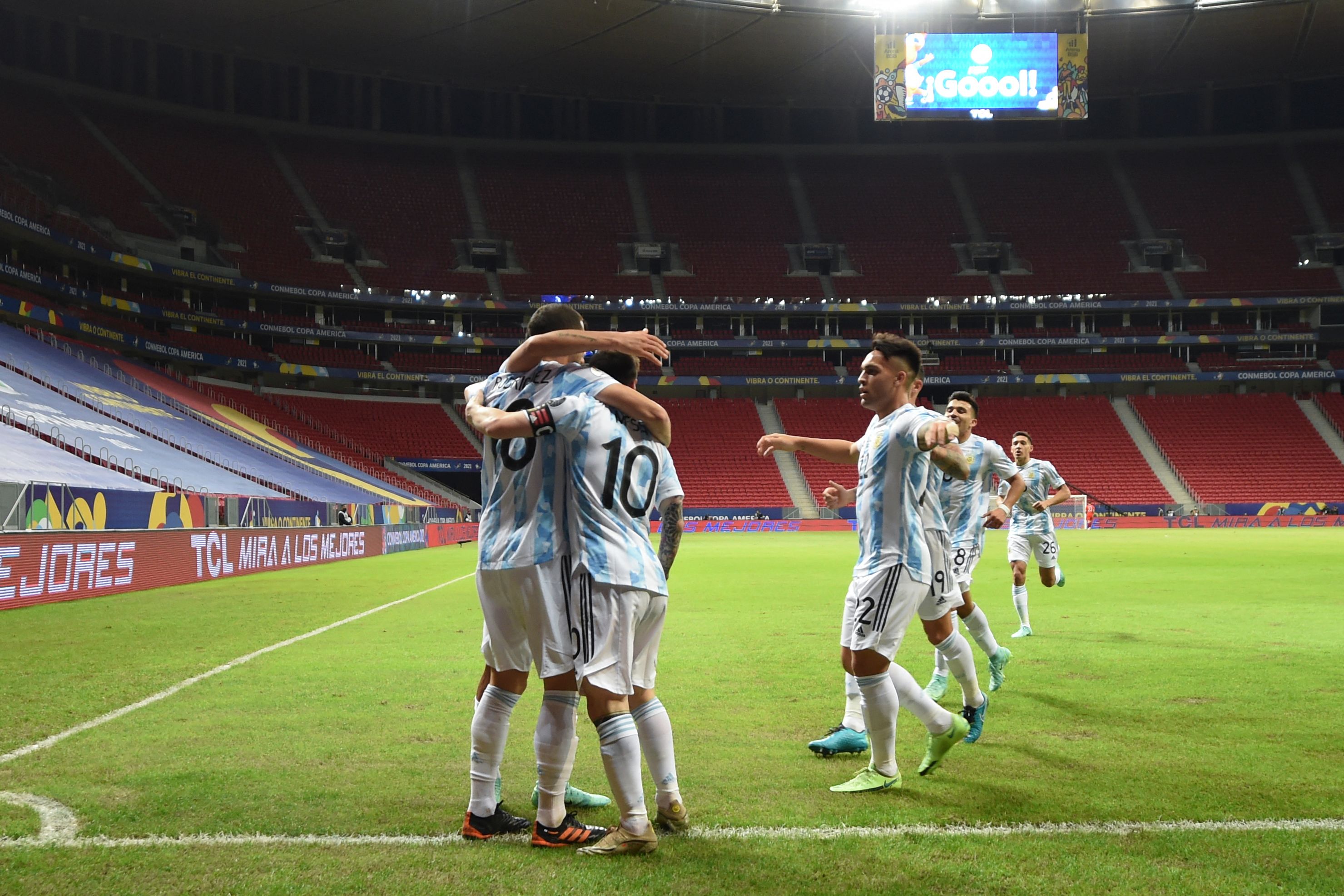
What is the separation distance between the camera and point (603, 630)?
438cm

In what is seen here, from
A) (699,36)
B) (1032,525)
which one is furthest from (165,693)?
(699,36)

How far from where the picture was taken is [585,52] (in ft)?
178

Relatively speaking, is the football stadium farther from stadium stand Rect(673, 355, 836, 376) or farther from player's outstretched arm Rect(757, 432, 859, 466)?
stadium stand Rect(673, 355, 836, 376)

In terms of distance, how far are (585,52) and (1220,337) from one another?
40236 mm

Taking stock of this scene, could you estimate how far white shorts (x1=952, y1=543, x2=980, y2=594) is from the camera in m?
8.52

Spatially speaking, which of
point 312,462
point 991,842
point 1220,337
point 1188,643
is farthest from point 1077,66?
point 991,842

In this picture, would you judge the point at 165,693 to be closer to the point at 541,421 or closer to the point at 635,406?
the point at 541,421

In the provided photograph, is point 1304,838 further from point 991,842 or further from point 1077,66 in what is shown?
point 1077,66

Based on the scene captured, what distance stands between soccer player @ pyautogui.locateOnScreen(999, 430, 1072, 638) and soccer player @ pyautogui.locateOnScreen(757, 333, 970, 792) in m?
6.64

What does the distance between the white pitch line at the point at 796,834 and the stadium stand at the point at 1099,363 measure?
5916cm

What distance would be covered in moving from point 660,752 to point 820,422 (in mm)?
54261

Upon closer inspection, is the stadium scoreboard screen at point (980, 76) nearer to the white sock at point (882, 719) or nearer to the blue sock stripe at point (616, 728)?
the white sock at point (882, 719)

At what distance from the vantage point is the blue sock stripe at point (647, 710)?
4.62 metres

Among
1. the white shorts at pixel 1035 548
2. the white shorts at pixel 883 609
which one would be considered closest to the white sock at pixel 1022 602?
the white shorts at pixel 1035 548
